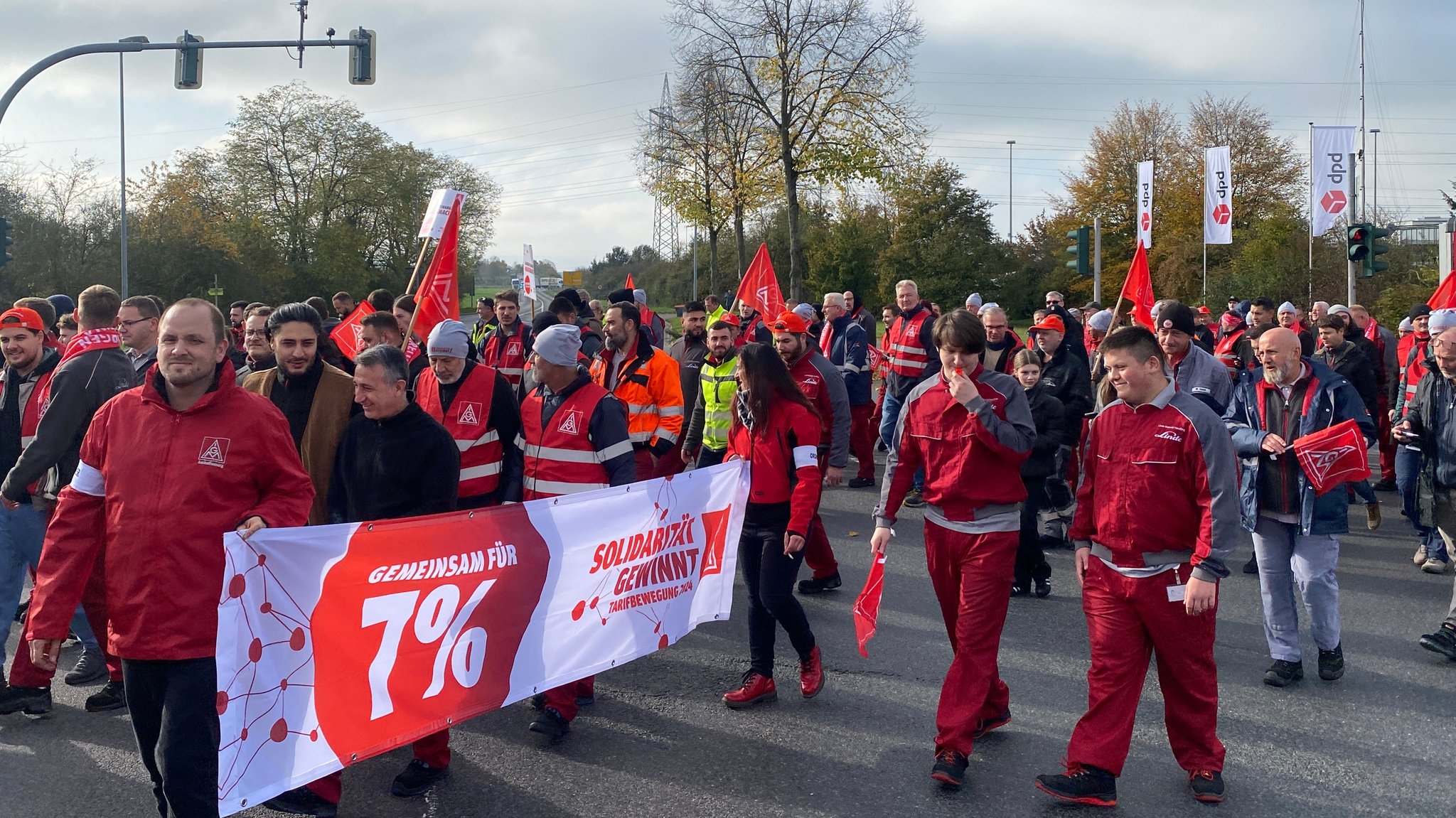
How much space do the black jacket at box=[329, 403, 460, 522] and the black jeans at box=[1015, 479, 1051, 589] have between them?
14.4 feet

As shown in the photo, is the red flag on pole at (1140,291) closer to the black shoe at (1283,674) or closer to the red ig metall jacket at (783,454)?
the black shoe at (1283,674)

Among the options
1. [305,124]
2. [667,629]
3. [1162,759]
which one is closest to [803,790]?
[667,629]

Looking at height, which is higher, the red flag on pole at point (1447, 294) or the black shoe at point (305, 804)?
the red flag on pole at point (1447, 294)

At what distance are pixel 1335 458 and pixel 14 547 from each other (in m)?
6.98

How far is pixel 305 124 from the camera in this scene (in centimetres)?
5853

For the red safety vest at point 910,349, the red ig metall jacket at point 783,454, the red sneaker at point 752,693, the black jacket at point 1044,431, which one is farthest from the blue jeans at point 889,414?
the red sneaker at point 752,693

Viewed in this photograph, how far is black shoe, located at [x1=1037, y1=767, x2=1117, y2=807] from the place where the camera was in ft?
15.1

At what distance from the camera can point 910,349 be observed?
12.1 metres

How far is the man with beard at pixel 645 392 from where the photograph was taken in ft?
26.3

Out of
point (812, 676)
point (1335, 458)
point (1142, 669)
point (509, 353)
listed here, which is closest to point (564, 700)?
point (812, 676)

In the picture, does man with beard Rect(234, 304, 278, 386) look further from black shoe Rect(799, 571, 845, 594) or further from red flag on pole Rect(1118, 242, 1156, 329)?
red flag on pole Rect(1118, 242, 1156, 329)

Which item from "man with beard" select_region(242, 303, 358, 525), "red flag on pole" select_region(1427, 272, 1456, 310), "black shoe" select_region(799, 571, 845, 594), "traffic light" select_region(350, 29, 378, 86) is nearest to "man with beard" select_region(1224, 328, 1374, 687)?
"black shoe" select_region(799, 571, 845, 594)

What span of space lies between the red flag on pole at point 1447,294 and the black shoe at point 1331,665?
6.12 metres

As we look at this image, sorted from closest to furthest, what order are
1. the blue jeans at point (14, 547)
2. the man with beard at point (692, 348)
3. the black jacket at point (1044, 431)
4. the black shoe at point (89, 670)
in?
the blue jeans at point (14, 547), the black shoe at point (89, 670), the black jacket at point (1044, 431), the man with beard at point (692, 348)
